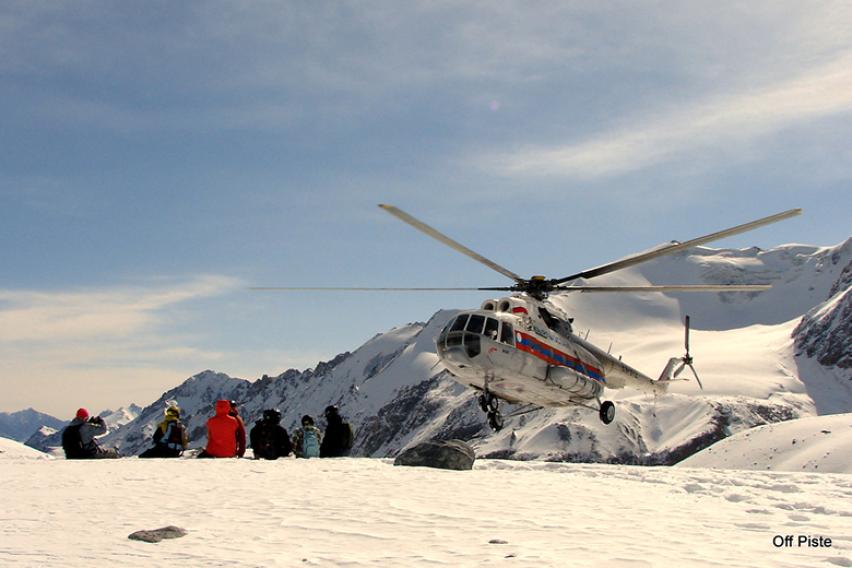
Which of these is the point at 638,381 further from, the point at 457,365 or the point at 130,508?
the point at 130,508

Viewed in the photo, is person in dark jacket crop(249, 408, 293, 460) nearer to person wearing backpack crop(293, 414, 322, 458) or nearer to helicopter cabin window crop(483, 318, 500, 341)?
person wearing backpack crop(293, 414, 322, 458)

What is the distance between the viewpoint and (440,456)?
18172 mm

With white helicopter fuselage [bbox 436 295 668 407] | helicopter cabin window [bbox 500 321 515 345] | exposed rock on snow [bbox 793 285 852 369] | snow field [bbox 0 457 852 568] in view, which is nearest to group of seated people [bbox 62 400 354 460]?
snow field [bbox 0 457 852 568]

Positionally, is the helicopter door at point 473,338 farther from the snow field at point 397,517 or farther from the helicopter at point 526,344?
the snow field at point 397,517

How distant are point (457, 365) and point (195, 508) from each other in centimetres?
1054

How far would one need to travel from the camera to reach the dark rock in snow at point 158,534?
347 inches

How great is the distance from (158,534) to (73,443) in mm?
11997

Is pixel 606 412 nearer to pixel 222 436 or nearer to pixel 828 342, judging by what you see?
pixel 222 436

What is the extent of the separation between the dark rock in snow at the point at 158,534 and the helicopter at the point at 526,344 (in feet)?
33.0

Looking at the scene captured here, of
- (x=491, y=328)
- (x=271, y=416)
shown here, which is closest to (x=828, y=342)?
(x=491, y=328)

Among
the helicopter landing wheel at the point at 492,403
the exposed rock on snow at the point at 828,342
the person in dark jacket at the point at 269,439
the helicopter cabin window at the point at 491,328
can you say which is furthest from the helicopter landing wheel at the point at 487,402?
the exposed rock on snow at the point at 828,342

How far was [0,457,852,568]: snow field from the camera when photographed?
821 cm

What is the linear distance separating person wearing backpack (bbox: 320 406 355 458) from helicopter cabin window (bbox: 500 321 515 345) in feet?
17.4

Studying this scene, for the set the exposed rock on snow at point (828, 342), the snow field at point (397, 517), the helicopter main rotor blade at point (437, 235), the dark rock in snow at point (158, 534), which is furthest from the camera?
the exposed rock on snow at point (828, 342)
